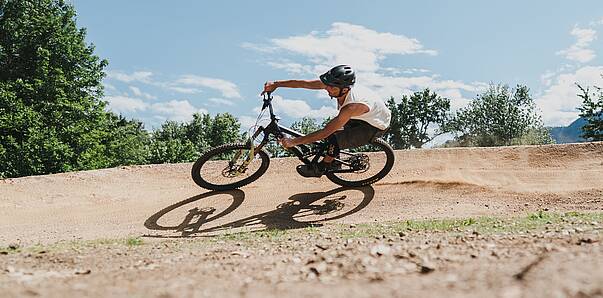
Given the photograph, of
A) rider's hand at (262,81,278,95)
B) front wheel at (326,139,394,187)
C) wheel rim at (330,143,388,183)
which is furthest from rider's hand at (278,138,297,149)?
wheel rim at (330,143,388,183)

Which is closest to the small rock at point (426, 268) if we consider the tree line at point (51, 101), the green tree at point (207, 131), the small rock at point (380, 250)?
the small rock at point (380, 250)

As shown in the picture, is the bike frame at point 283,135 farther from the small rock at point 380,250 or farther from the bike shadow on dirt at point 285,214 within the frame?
the small rock at point 380,250

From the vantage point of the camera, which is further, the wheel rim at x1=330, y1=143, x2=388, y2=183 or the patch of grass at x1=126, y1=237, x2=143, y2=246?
the wheel rim at x1=330, y1=143, x2=388, y2=183

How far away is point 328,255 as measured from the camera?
4562mm

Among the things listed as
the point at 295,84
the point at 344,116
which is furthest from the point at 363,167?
the point at 295,84

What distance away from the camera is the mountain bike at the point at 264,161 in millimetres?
9539

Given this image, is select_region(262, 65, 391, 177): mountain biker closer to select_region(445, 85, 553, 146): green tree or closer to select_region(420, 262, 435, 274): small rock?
select_region(420, 262, 435, 274): small rock

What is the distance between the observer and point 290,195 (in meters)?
10.1

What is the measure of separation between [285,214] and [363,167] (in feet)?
6.33

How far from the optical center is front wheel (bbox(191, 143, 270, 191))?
967 centimetres

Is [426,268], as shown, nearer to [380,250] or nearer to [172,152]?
[380,250]

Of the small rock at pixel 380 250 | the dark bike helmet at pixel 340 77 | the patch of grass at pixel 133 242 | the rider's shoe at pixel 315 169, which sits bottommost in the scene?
the patch of grass at pixel 133 242


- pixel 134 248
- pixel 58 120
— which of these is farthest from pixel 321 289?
pixel 58 120

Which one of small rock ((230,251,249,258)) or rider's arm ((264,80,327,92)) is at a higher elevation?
rider's arm ((264,80,327,92))
